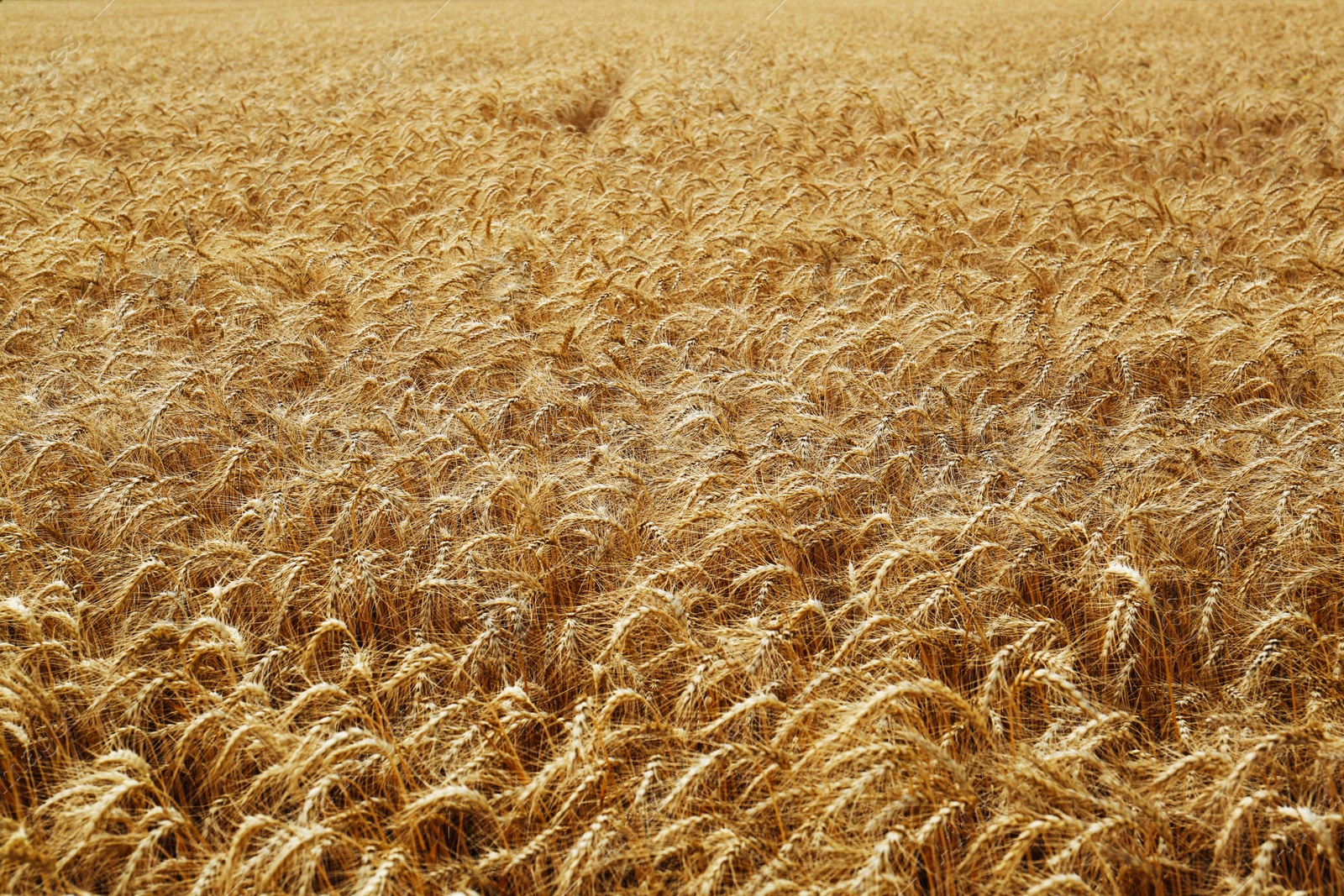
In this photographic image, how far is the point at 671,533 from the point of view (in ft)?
8.61

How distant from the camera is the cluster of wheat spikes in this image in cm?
175

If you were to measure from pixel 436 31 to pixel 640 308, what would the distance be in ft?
49.9

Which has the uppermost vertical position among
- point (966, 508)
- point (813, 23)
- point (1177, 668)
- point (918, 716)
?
point (813, 23)

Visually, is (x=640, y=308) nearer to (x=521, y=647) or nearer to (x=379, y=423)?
(x=379, y=423)

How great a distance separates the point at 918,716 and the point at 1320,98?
32.5 feet

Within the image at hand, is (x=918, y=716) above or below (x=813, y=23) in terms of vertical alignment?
below

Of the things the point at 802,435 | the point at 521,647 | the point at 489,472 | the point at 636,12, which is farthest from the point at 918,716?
the point at 636,12

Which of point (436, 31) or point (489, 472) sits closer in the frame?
point (489, 472)

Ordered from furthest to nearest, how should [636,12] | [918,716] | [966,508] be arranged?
[636,12] → [966,508] → [918,716]

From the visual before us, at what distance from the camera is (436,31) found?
16.6m

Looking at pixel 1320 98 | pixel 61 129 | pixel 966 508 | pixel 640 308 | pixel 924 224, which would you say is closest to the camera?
pixel 966 508

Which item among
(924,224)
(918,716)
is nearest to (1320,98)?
(924,224)

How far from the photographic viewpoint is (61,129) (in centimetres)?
790

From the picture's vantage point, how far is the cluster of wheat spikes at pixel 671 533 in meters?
1.75
